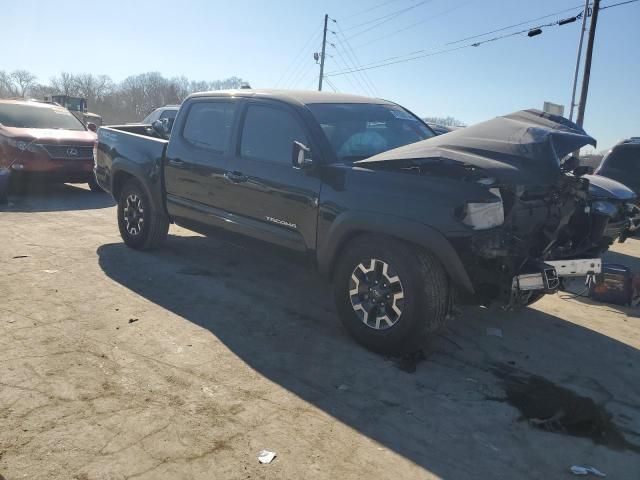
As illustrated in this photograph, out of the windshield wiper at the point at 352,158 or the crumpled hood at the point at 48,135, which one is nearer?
the windshield wiper at the point at 352,158

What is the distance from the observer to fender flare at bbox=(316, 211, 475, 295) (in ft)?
11.5

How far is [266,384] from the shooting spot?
3420mm

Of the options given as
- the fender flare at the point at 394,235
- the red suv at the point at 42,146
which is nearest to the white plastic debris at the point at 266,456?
the fender flare at the point at 394,235

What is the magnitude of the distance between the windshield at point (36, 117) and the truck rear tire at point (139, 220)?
18.0 ft

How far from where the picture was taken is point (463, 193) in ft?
11.4

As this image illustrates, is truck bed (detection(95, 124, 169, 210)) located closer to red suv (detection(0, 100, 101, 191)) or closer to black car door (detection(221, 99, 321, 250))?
black car door (detection(221, 99, 321, 250))

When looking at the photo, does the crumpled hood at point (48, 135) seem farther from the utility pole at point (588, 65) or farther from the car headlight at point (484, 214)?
the utility pole at point (588, 65)

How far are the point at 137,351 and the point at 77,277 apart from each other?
1.99 m

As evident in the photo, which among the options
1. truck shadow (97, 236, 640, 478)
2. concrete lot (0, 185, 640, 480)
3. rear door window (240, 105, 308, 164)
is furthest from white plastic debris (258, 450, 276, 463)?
rear door window (240, 105, 308, 164)

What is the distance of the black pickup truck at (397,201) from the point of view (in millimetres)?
3539

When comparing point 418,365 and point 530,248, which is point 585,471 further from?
point 530,248

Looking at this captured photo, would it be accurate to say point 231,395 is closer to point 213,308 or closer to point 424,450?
point 424,450

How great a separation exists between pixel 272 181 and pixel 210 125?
130cm

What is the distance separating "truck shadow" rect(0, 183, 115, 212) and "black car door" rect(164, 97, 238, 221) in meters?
4.29
